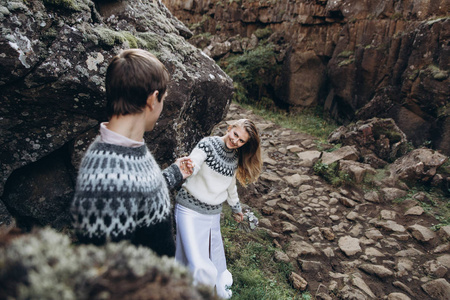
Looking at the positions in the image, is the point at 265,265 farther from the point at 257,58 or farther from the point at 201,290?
the point at 257,58

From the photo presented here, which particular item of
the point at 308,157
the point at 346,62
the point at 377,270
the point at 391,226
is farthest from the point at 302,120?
the point at 377,270

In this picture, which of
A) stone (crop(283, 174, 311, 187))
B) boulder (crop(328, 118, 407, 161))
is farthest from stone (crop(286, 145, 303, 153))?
stone (crop(283, 174, 311, 187))

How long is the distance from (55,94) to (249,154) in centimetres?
207

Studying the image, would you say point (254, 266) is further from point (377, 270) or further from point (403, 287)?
point (403, 287)

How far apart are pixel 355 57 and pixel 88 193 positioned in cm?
1087

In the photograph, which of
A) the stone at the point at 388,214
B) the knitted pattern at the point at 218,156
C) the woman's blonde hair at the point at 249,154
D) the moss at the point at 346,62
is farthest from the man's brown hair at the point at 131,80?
the moss at the point at 346,62

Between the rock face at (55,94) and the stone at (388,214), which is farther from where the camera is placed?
the stone at (388,214)

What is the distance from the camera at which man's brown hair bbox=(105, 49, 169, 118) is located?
1.50 metres

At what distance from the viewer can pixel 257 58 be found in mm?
12586

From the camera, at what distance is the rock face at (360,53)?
25.6 ft

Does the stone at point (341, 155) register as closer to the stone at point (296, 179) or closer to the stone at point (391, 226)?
the stone at point (296, 179)

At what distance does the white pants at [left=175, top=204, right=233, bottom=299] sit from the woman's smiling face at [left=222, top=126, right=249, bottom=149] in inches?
32.7

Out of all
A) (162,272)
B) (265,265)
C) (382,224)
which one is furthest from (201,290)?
(382,224)

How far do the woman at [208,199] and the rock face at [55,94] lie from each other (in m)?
0.60
